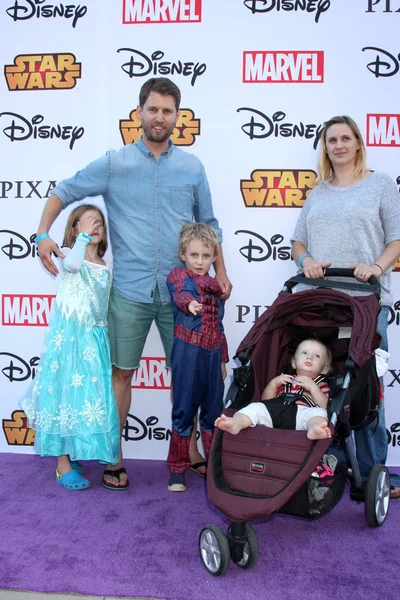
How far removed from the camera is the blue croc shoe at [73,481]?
3184 mm

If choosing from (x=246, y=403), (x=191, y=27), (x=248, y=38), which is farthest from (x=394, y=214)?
(x=191, y=27)

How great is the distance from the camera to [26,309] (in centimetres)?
378

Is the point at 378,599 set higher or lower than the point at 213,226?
lower

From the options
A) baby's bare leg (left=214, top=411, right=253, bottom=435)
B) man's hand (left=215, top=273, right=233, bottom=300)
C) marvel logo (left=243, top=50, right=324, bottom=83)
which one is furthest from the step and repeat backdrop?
baby's bare leg (left=214, top=411, right=253, bottom=435)

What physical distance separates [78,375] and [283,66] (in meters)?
2.29

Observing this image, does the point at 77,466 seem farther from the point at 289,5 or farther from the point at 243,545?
the point at 289,5

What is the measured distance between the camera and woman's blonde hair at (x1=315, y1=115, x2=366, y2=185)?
9.88 ft

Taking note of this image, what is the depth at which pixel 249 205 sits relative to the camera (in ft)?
11.9

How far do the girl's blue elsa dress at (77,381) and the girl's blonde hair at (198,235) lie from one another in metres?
0.50

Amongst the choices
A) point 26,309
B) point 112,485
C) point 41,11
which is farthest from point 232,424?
point 41,11

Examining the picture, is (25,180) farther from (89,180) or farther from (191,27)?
(191,27)

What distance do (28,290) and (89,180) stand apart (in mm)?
1013

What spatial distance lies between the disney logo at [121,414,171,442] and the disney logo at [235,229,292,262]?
1255 millimetres

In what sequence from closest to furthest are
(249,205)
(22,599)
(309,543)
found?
(22,599) → (309,543) → (249,205)
